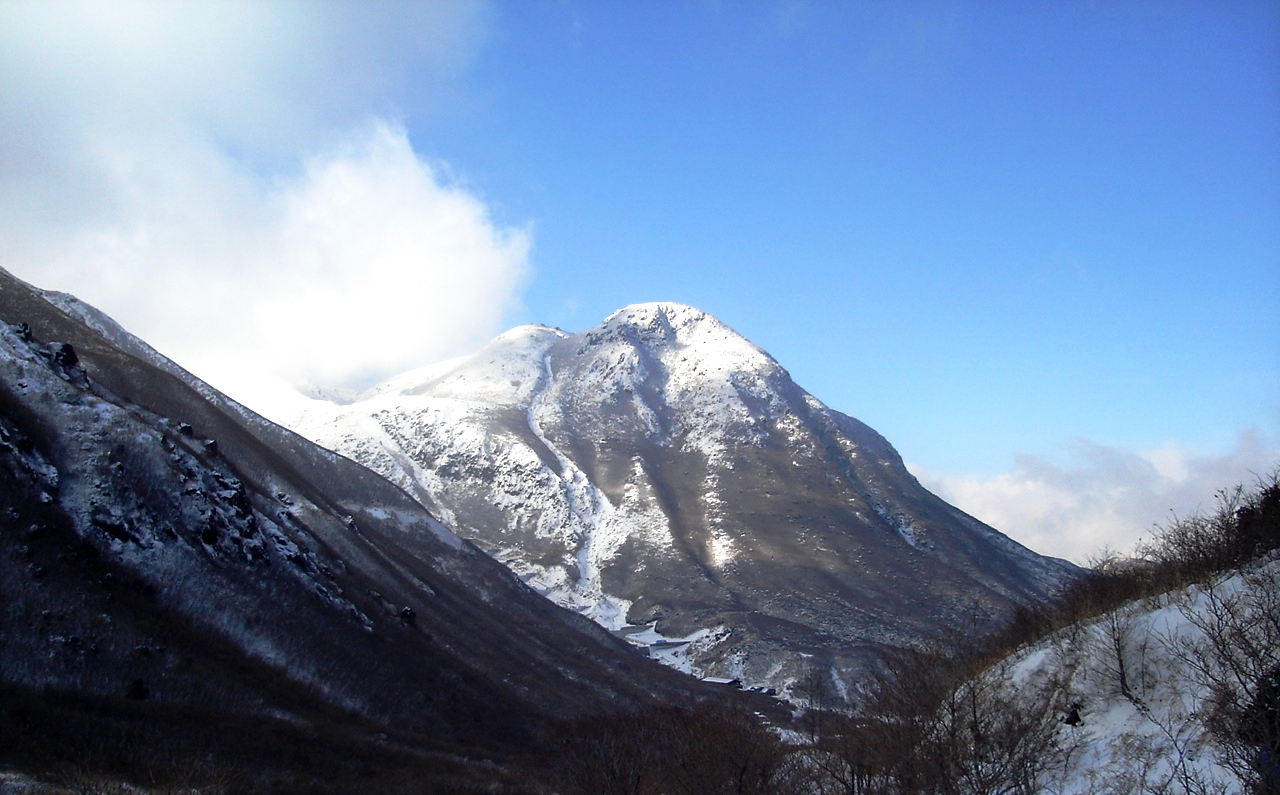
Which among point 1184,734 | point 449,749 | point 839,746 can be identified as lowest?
point 449,749

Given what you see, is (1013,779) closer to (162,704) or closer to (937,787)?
(937,787)

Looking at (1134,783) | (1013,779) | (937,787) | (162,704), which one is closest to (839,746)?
(937,787)

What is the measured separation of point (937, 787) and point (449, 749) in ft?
195

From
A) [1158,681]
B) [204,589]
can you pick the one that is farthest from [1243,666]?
[204,589]

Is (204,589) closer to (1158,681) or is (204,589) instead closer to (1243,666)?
(1158,681)

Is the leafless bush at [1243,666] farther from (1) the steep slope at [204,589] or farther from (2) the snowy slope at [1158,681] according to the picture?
(1) the steep slope at [204,589]

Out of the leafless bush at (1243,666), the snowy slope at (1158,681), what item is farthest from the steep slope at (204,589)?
the leafless bush at (1243,666)

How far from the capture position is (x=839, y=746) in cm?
3791

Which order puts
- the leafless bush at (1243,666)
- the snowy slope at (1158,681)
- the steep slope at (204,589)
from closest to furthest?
the leafless bush at (1243,666) < the snowy slope at (1158,681) < the steep slope at (204,589)

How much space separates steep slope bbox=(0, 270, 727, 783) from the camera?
58.6 m

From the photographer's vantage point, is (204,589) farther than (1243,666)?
Yes

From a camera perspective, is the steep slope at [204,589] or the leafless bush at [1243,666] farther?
the steep slope at [204,589]

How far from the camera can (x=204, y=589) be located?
235 feet

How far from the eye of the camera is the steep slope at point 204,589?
58.6 metres
